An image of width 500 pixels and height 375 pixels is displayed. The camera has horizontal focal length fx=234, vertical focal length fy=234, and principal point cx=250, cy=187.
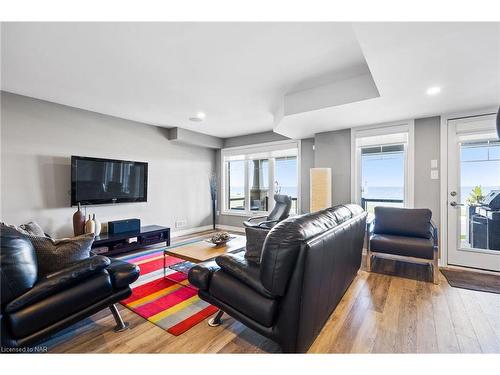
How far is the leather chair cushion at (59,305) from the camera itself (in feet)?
4.21

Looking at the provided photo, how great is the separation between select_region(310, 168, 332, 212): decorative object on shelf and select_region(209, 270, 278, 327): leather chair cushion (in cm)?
255

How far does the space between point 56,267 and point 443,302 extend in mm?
3210

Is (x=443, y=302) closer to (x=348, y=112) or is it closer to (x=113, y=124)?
(x=348, y=112)

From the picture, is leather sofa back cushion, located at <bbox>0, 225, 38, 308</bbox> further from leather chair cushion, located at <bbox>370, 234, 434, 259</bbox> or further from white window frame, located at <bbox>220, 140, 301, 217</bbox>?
white window frame, located at <bbox>220, 140, 301, 217</bbox>

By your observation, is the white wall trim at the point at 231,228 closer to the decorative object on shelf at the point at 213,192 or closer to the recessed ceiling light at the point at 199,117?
the decorative object on shelf at the point at 213,192

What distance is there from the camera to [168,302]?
2191mm

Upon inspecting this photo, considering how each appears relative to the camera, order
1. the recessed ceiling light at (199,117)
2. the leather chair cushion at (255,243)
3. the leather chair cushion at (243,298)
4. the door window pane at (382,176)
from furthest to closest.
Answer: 1. the recessed ceiling light at (199,117)
2. the door window pane at (382,176)
3. the leather chair cushion at (255,243)
4. the leather chair cushion at (243,298)

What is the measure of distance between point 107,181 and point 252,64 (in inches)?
119

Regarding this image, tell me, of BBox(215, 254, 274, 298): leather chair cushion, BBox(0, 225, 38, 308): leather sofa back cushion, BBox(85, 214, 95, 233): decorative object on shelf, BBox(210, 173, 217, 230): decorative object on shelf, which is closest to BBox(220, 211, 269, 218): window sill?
BBox(210, 173, 217, 230): decorative object on shelf

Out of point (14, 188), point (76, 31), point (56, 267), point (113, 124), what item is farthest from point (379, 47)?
point (14, 188)

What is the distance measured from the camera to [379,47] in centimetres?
171

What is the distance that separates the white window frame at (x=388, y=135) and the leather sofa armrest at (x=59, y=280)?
366 cm

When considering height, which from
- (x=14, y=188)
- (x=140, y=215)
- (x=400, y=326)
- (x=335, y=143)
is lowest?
(x=400, y=326)

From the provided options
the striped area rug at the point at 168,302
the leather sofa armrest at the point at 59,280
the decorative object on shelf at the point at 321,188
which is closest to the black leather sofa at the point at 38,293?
the leather sofa armrest at the point at 59,280
